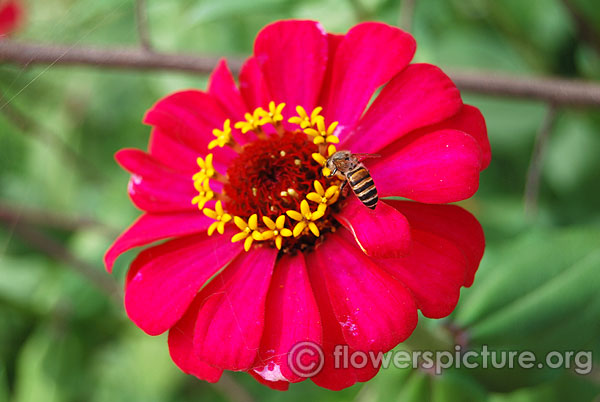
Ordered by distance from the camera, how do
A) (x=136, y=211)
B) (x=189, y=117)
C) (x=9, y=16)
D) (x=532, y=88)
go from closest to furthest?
(x=189, y=117)
(x=532, y=88)
(x=136, y=211)
(x=9, y=16)

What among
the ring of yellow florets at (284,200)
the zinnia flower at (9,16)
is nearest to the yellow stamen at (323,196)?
the ring of yellow florets at (284,200)

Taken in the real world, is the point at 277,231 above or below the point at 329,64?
below

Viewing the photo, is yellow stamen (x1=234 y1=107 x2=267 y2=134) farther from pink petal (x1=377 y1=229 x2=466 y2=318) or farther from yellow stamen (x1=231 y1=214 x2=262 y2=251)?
pink petal (x1=377 y1=229 x2=466 y2=318)

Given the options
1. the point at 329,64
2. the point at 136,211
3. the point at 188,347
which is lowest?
the point at 136,211

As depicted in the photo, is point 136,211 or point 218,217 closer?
point 218,217

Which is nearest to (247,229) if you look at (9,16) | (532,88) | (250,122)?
(250,122)

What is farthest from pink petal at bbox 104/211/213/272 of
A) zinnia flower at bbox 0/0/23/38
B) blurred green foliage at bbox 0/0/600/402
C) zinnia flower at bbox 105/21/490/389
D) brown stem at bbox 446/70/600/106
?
zinnia flower at bbox 0/0/23/38

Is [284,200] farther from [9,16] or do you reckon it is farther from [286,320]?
[9,16]
